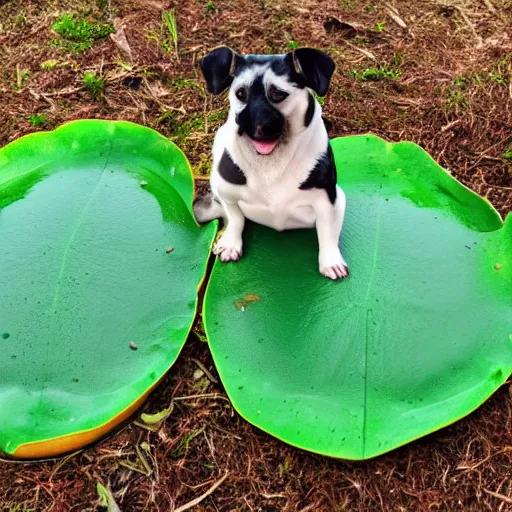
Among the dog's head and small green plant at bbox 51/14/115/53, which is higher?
the dog's head

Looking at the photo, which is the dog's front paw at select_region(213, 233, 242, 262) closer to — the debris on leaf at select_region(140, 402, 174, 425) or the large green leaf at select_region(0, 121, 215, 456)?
the large green leaf at select_region(0, 121, 215, 456)

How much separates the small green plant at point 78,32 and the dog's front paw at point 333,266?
7.76 ft

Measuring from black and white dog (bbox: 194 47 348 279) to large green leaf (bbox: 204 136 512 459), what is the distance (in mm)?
135

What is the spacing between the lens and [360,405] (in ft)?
7.72

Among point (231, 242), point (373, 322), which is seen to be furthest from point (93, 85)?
point (373, 322)

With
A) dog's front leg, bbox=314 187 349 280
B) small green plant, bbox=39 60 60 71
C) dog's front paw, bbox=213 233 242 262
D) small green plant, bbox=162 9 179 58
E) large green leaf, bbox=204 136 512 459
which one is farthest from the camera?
small green plant, bbox=162 9 179 58

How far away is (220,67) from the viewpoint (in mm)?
2170

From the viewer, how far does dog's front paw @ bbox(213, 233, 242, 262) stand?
2.75 metres

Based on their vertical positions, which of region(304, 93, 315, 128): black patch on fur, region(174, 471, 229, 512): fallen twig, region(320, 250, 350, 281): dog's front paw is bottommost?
region(174, 471, 229, 512): fallen twig

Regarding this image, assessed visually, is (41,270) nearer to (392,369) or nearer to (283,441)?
(283,441)

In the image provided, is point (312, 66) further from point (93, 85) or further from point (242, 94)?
point (93, 85)

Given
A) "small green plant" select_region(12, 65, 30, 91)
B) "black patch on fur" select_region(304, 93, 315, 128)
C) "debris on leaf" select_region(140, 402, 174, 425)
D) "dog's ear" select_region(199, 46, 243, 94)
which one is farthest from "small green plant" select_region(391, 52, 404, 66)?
"debris on leaf" select_region(140, 402, 174, 425)

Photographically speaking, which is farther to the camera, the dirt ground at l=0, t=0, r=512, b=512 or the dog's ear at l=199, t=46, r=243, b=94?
the dirt ground at l=0, t=0, r=512, b=512

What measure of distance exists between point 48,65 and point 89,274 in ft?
5.93
